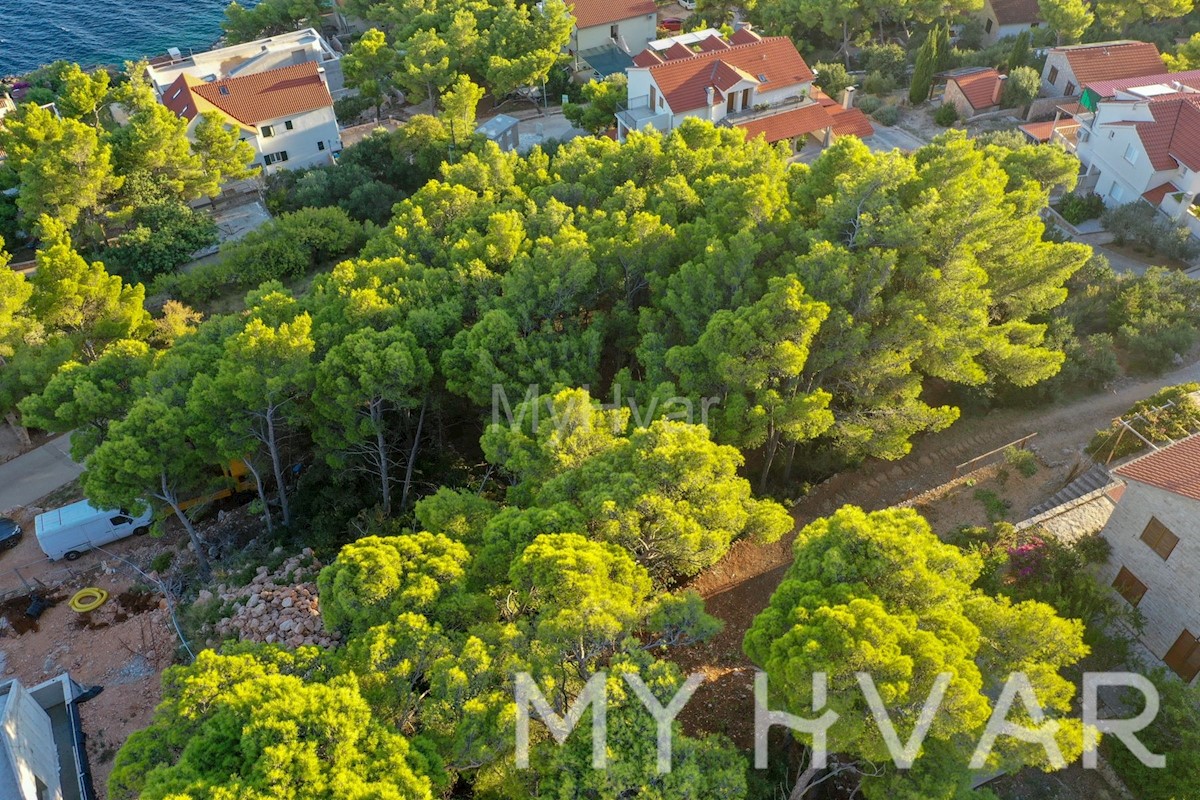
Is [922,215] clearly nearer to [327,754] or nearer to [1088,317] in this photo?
[1088,317]

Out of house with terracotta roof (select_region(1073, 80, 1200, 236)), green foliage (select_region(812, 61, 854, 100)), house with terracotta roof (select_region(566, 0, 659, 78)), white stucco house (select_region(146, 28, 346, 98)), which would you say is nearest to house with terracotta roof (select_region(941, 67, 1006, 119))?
A: green foliage (select_region(812, 61, 854, 100))

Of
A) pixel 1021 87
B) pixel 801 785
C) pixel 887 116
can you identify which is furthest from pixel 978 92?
pixel 801 785

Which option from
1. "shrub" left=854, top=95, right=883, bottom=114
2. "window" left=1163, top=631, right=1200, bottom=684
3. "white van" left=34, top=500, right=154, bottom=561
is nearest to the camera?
"window" left=1163, top=631, right=1200, bottom=684

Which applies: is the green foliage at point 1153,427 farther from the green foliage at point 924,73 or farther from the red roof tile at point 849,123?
the green foliage at point 924,73

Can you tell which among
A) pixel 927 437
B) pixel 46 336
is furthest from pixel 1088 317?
pixel 46 336

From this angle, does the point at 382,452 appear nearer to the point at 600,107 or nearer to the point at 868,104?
the point at 600,107

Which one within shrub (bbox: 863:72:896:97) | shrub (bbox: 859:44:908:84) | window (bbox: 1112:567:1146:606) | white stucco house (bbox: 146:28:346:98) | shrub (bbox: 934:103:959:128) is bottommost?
window (bbox: 1112:567:1146:606)

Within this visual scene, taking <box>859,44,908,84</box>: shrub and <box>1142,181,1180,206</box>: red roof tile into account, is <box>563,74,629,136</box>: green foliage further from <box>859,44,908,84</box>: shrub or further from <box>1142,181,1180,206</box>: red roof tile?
<box>1142,181,1180,206</box>: red roof tile
